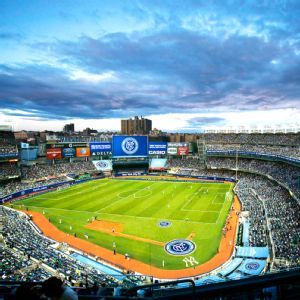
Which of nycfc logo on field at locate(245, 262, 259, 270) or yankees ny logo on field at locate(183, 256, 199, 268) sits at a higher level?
nycfc logo on field at locate(245, 262, 259, 270)

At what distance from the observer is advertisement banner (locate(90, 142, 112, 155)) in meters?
73.8

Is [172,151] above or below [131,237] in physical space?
above

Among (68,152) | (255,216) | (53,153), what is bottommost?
(255,216)

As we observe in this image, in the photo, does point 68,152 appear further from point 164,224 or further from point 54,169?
point 164,224

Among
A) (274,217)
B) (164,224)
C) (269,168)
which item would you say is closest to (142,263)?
(164,224)

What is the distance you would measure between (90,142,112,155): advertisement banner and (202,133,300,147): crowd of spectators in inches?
1168

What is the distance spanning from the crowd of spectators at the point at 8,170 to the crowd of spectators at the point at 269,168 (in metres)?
46.4

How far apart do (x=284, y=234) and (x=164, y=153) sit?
179 feet

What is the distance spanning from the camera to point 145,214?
3722 centimetres

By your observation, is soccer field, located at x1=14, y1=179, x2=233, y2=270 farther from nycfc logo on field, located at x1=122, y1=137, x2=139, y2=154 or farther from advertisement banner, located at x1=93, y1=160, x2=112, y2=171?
nycfc logo on field, located at x1=122, y1=137, x2=139, y2=154

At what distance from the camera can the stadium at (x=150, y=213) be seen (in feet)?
67.9

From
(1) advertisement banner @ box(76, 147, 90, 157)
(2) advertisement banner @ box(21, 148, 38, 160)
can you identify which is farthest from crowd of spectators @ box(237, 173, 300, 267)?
(2) advertisement banner @ box(21, 148, 38, 160)

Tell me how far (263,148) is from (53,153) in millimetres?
52093

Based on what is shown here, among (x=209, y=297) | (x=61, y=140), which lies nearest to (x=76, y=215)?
(x=209, y=297)
